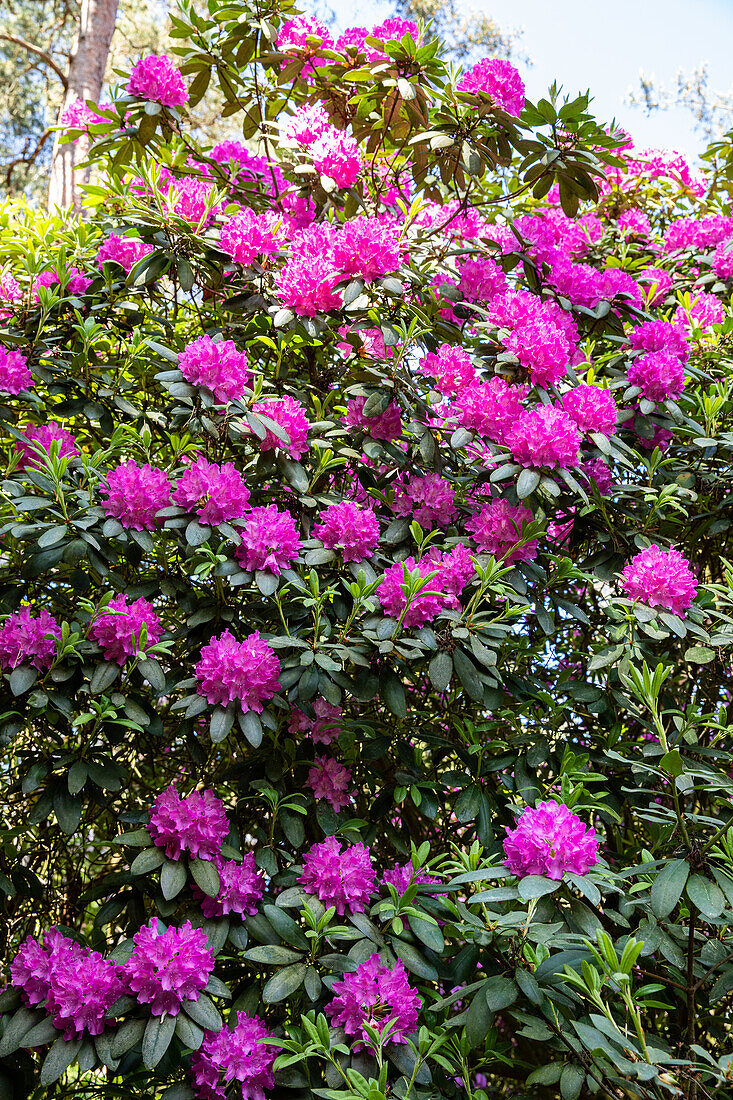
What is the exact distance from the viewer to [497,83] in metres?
1.99

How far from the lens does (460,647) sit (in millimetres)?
1513

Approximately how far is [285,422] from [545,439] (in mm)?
497

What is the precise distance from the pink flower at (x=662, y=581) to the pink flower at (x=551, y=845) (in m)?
0.51

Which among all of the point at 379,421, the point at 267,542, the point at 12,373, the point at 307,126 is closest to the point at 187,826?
the point at 267,542

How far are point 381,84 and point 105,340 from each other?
0.89 meters

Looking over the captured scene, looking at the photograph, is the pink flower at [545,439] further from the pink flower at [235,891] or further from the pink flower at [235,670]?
the pink flower at [235,891]

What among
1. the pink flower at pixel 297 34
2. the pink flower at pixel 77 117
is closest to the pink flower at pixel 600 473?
the pink flower at pixel 297 34

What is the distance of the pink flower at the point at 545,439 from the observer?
155cm

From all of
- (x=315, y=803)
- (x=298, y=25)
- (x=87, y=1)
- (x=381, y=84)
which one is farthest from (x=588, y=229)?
(x=87, y=1)

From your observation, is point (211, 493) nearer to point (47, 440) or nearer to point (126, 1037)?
point (47, 440)

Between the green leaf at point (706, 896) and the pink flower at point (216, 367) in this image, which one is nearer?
the green leaf at point (706, 896)

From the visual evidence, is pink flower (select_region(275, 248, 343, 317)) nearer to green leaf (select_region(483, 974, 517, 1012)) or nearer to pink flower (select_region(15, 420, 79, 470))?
pink flower (select_region(15, 420, 79, 470))

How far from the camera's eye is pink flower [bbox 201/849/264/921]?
140cm

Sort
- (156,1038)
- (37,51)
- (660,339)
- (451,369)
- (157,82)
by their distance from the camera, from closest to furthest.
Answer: (156,1038) → (451,369) → (660,339) → (157,82) → (37,51)
